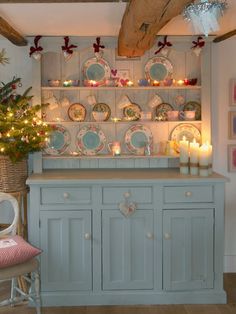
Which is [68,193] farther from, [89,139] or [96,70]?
[96,70]

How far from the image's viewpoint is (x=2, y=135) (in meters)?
3.28

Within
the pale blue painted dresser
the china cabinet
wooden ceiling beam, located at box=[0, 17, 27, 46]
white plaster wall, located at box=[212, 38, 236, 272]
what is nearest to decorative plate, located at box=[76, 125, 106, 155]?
the china cabinet

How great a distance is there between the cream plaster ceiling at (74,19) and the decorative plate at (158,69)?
33cm

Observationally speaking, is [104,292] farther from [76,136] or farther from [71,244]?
[76,136]

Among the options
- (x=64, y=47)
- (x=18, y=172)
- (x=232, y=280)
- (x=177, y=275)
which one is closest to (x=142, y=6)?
(x=64, y=47)

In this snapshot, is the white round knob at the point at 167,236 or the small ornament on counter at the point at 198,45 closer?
the white round knob at the point at 167,236

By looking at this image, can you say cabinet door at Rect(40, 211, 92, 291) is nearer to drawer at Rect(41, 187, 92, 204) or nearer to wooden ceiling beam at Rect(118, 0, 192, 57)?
drawer at Rect(41, 187, 92, 204)

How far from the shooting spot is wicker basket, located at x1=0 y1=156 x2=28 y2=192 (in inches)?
133

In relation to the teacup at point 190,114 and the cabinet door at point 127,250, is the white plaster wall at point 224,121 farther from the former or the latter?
the cabinet door at point 127,250

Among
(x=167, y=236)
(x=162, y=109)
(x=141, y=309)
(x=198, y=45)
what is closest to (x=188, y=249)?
(x=167, y=236)

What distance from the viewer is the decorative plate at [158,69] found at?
3811mm

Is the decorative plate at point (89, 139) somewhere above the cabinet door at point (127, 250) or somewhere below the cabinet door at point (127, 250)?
above

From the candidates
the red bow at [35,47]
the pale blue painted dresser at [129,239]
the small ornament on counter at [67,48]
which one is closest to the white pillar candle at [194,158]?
the pale blue painted dresser at [129,239]

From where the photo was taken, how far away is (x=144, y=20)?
249cm
